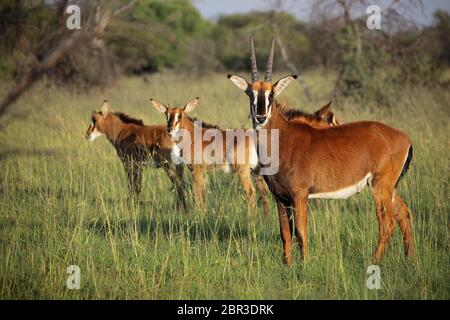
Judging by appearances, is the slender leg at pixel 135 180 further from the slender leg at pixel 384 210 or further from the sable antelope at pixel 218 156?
the slender leg at pixel 384 210

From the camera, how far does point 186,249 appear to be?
226 inches

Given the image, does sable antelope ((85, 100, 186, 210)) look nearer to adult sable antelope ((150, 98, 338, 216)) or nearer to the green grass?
adult sable antelope ((150, 98, 338, 216))

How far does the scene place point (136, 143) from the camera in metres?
9.82

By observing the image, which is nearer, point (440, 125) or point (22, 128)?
point (440, 125)

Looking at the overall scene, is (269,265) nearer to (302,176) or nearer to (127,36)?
(302,176)

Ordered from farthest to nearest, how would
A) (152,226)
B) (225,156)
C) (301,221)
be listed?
(225,156) → (152,226) → (301,221)

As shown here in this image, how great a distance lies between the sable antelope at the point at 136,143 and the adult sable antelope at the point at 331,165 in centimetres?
239

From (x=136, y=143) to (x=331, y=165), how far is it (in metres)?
4.92

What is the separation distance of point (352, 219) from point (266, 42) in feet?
77.3

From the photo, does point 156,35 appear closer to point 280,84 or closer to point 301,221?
point 301,221

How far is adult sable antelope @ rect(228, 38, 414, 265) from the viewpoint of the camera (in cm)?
553

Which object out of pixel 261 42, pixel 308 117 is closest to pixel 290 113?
pixel 308 117

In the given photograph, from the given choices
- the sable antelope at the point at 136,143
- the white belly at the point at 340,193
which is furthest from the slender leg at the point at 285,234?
the sable antelope at the point at 136,143
